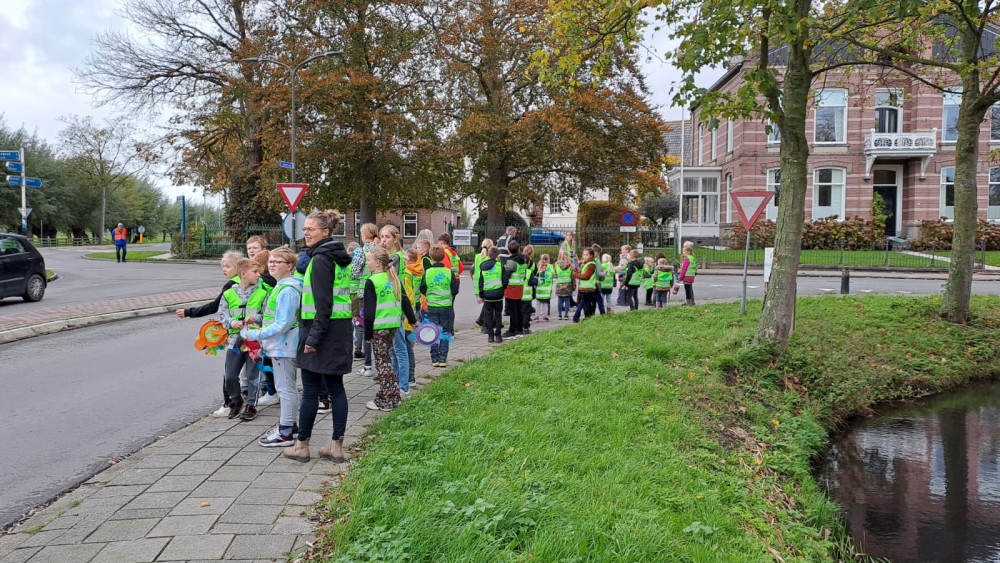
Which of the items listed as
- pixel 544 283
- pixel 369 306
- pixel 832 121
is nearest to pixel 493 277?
pixel 544 283

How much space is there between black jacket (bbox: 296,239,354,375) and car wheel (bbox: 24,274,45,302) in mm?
13985

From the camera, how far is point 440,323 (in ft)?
28.7

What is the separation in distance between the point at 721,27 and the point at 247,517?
7704 mm

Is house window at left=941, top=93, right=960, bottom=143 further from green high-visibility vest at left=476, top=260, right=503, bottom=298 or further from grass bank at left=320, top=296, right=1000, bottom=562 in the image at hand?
green high-visibility vest at left=476, top=260, right=503, bottom=298

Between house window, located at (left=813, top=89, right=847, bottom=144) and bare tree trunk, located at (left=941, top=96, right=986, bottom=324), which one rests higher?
house window, located at (left=813, top=89, right=847, bottom=144)

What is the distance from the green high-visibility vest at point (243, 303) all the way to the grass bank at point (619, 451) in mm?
1536

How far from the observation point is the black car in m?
14.9

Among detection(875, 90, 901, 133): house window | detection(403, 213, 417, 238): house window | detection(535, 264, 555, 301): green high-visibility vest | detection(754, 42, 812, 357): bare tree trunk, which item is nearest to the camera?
detection(754, 42, 812, 357): bare tree trunk

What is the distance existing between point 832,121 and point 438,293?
34.1 meters

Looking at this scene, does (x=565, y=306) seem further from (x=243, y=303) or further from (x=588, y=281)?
(x=243, y=303)

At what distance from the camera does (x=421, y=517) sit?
371 cm

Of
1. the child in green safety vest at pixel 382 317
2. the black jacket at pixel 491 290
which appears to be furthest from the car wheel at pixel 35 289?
the child in green safety vest at pixel 382 317

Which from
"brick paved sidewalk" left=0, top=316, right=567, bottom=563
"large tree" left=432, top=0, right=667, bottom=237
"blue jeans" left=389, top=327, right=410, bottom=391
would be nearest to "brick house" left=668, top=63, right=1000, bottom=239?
"large tree" left=432, top=0, right=667, bottom=237

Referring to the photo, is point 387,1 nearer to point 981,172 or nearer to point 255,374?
point 255,374
